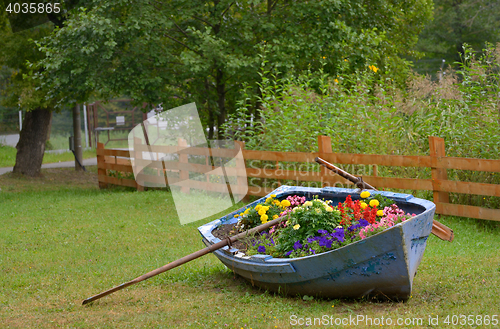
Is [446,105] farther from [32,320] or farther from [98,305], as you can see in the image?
[32,320]

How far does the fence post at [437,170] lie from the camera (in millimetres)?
6953

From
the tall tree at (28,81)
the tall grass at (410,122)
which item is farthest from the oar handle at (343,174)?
the tall tree at (28,81)

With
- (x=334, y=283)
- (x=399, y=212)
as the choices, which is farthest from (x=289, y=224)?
(x=399, y=212)

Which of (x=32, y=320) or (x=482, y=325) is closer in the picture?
(x=482, y=325)

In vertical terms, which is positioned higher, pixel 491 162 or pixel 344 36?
pixel 344 36

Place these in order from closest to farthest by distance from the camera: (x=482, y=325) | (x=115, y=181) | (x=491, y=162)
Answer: (x=482, y=325), (x=491, y=162), (x=115, y=181)

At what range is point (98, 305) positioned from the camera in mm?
4605

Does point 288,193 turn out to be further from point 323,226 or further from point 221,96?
point 221,96

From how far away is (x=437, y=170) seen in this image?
7043 millimetres

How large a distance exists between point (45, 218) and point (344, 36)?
7.30 metres

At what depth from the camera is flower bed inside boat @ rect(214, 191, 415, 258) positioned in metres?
4.18

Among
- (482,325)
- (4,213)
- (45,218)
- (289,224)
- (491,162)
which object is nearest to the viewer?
(482,325)

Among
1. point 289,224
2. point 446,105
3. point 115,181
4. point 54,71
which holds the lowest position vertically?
point 115,181

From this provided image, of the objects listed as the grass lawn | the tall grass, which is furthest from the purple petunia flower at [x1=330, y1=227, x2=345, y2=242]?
the grass lawn
